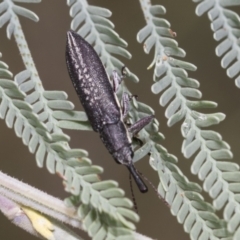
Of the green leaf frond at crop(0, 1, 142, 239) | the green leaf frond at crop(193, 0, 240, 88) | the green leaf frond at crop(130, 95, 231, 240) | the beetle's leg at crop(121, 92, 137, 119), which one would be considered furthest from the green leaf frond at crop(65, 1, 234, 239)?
the green leaf frond at crop(193, 0, 240, 88)

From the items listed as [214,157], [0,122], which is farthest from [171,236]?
[214,157]

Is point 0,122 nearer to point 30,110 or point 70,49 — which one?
point 70,49

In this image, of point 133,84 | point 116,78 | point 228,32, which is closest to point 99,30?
point 116,78

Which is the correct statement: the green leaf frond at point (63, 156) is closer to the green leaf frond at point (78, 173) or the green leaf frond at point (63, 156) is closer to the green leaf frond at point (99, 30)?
the green leaf frond at point (78, 173)

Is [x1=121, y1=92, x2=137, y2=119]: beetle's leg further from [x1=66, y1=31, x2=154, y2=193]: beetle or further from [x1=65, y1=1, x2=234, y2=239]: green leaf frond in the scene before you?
[x1=65, y1=1, x2=234, y2=239]: green leaf frond

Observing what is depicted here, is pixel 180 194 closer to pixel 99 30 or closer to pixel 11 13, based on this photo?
pixel 99 30

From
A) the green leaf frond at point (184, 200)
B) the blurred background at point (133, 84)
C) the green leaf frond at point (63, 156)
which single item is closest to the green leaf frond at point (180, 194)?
the green leaf frond at point (184, 200)
